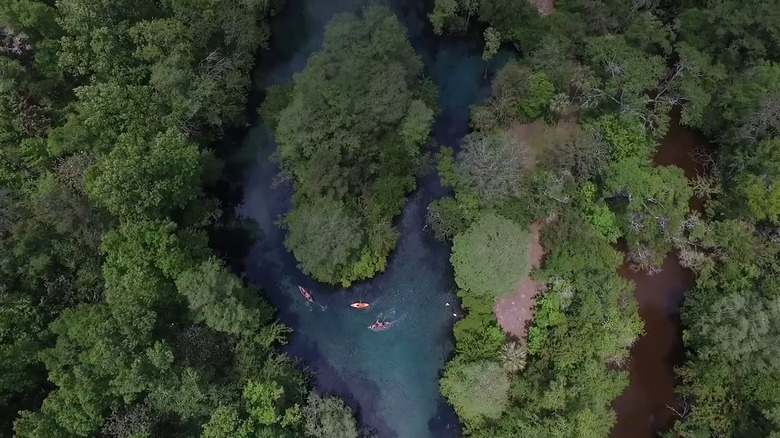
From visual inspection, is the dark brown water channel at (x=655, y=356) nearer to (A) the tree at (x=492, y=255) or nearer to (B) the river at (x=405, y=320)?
(B) the river at (x=405, y=320)

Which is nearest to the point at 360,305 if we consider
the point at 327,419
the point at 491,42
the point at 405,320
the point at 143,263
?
the point at 405,320

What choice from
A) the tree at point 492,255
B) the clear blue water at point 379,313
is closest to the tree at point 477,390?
the clear blue water at point 379,313

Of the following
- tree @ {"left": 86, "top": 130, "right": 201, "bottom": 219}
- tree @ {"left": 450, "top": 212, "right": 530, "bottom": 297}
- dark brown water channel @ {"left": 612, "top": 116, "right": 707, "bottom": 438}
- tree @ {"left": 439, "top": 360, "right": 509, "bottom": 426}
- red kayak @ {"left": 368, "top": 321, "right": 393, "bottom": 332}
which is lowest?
dark brown water channel @ {"left": 612, "top": 116, "right": 707, "bottom": 438}

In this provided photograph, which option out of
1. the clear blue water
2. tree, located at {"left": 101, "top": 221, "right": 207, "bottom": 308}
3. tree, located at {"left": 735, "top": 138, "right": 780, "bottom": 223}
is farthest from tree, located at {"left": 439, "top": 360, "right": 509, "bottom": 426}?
tree, located at {"left": 735, "top": 138, "right": 780, "bottom": 223}

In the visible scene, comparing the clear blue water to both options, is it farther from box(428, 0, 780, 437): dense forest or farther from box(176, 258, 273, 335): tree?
box(176, 258, 273, 335): tree

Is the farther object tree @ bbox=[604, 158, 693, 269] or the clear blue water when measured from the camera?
the clear blue water

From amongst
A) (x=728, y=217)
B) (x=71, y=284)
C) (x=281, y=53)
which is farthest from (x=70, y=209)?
(x=728, y=217)
